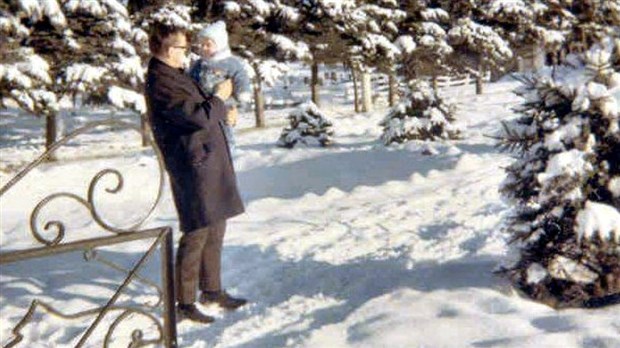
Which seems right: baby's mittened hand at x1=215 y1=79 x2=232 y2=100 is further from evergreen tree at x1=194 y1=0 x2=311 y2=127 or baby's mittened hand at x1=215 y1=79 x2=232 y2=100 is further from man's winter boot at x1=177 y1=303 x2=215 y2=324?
evergreen tree at x1=194 y1=0 x2=311 y2=127

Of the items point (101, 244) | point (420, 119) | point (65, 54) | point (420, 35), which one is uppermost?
point (420, 35)

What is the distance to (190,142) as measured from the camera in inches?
181

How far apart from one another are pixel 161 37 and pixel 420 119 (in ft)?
30.9

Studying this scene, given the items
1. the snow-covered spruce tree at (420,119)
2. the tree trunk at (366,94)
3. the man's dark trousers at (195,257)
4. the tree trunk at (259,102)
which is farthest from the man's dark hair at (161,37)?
the tree trunk at (366,94)

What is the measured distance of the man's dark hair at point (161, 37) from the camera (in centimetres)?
450

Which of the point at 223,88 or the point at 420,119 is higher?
the point at 223,88

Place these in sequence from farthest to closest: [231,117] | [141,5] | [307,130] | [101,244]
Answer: [141,5] < [307,130] < [231,117] < [101,244]

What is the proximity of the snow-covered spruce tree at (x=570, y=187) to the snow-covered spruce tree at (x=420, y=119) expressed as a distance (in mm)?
8722

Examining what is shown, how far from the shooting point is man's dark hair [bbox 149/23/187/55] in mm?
4500

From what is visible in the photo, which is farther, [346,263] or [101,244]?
[346,263]

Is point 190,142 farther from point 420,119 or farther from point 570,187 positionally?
point 420,119

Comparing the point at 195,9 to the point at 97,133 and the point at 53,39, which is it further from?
the point at 97,133

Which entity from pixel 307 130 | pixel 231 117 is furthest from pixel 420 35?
pixel 231 117

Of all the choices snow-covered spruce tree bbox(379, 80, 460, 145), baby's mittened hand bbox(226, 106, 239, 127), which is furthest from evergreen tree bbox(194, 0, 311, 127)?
baby's mittened hand bbox(226, 106, 239, 127)
